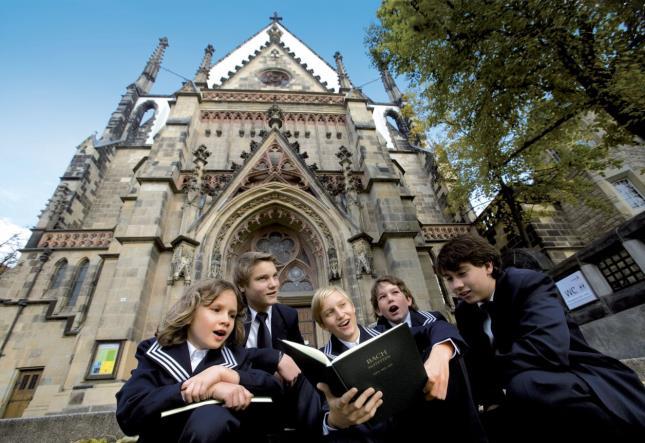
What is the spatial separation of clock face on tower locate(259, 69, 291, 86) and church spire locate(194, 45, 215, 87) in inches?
118

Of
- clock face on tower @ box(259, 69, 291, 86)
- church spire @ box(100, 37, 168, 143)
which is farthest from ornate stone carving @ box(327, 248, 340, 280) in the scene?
church spire @ box(100, 37, 168, 143)

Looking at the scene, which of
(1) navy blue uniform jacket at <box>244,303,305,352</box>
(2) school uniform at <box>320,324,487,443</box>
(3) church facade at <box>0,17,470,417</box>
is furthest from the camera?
(3) church facade at <box>0,17,470,417</box>

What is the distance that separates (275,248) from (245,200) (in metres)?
1.89

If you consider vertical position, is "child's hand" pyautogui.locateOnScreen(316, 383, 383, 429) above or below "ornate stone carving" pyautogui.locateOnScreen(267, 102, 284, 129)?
below

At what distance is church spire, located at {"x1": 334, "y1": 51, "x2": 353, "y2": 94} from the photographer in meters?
A: 15.1

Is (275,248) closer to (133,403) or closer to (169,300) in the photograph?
(169,300)

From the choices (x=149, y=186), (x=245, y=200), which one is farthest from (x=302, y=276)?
(x=149, y=186)

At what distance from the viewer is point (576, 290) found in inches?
237

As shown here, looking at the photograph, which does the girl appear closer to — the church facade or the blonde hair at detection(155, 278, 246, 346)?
the blonde hair at detection(155, 278, 246, 346)

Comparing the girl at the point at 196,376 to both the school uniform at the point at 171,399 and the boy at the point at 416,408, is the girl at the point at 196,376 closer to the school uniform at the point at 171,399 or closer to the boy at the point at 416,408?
the school uniform at the point at 171,399

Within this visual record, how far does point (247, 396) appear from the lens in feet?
5.18

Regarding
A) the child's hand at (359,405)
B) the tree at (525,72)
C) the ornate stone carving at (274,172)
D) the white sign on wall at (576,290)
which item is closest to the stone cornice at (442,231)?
the tree at (525,72)

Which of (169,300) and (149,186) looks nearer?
(169,300)

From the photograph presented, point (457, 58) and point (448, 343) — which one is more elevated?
point (457, 58)
